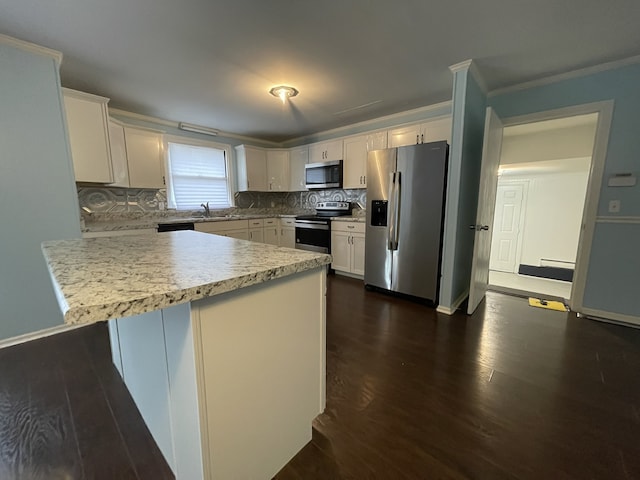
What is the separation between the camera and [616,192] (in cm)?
239

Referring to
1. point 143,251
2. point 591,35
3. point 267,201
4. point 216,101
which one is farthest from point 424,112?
point 143,251

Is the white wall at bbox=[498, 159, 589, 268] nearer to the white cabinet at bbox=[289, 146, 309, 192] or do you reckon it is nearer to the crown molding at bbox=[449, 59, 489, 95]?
the crown molding at bbox=[449, 59, 489, 95]

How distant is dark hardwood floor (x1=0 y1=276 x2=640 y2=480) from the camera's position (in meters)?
1.12

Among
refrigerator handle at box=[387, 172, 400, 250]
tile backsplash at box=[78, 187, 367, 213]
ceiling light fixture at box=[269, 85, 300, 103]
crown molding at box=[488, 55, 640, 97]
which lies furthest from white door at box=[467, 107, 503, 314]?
ceiling light fixture at box=[269, 85, 300, 103]

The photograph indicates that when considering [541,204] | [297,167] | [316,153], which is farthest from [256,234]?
[541,204]

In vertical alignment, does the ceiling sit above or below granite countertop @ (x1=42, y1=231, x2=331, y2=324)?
above

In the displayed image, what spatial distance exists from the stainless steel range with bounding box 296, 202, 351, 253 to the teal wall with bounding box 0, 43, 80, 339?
275 centimetres

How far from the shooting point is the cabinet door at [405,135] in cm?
324

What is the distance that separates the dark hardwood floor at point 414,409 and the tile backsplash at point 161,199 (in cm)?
167

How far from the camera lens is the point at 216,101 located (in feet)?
9.84

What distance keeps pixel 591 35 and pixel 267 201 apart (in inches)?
177

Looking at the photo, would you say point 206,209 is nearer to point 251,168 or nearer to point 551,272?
point 251,168

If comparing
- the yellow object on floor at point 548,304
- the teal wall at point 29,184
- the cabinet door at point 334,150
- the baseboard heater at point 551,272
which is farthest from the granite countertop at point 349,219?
the baseboard heater at point 551,272

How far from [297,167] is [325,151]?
697 millimetres
